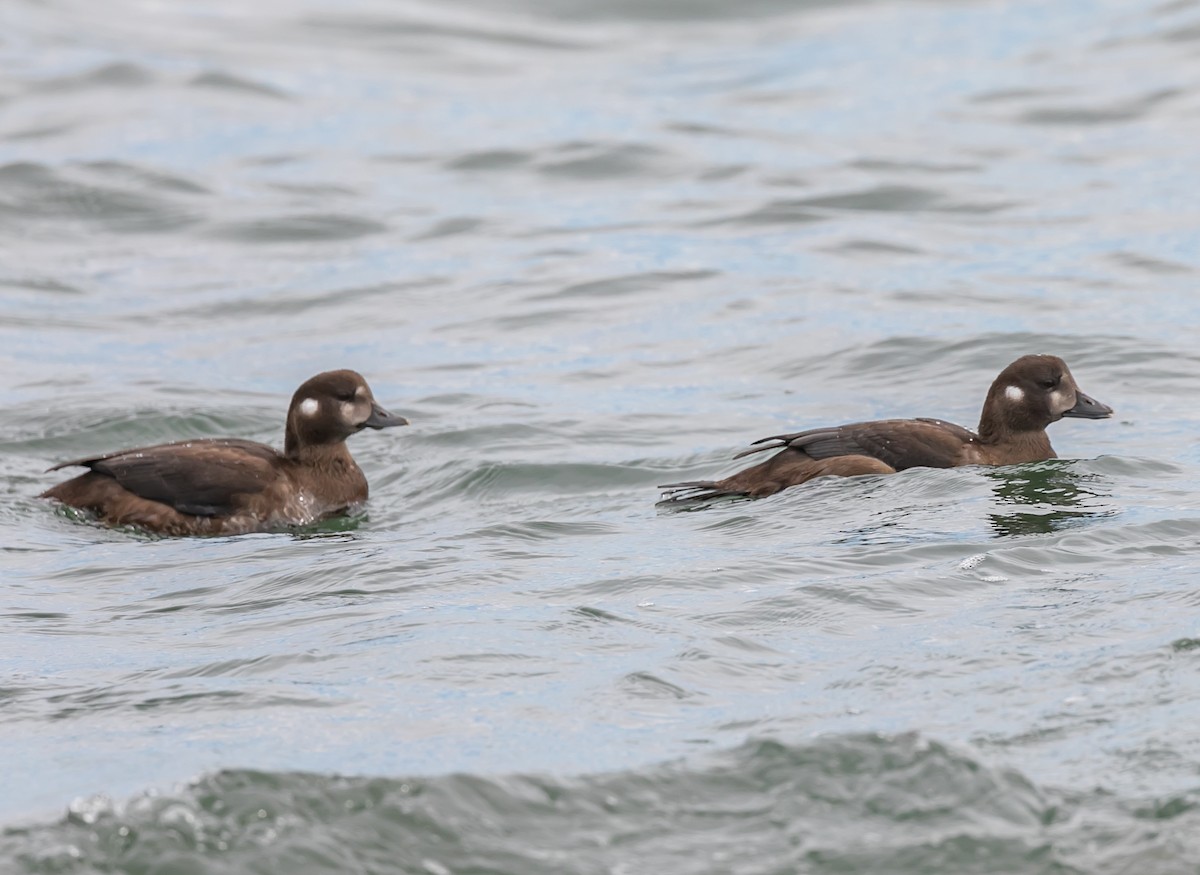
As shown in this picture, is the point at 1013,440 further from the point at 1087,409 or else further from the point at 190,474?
the point at 190,474

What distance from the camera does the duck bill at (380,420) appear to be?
36.0 feet

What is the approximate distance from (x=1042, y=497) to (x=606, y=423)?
3.67 m

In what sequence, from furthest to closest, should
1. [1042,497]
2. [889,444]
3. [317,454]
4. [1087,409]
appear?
[317,454] → [1087,409] → [889,444] → [1042,497]

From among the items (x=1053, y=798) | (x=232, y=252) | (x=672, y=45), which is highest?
(x=672, y=45)

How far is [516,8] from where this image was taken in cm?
2984

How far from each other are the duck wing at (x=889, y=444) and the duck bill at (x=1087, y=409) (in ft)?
2.55

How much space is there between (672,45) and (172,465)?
19.0 m

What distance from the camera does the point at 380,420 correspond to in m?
11.0

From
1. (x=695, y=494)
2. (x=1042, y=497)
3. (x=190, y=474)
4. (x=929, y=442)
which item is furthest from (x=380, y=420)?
(x=1042, y=497)

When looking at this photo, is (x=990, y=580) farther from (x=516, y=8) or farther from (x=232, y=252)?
(x=516, y=8)

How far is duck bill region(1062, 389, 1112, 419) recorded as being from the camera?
10.7m

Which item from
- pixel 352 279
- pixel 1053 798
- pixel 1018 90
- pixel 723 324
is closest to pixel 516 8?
pixel 1018 90

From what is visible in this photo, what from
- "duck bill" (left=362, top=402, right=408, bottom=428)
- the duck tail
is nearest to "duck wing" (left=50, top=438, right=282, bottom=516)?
"duck bill" (left=362, top=402, right=408, bottom=428)

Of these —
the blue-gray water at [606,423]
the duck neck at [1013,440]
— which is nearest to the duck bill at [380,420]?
→ the blue-gray water at [606,423]
